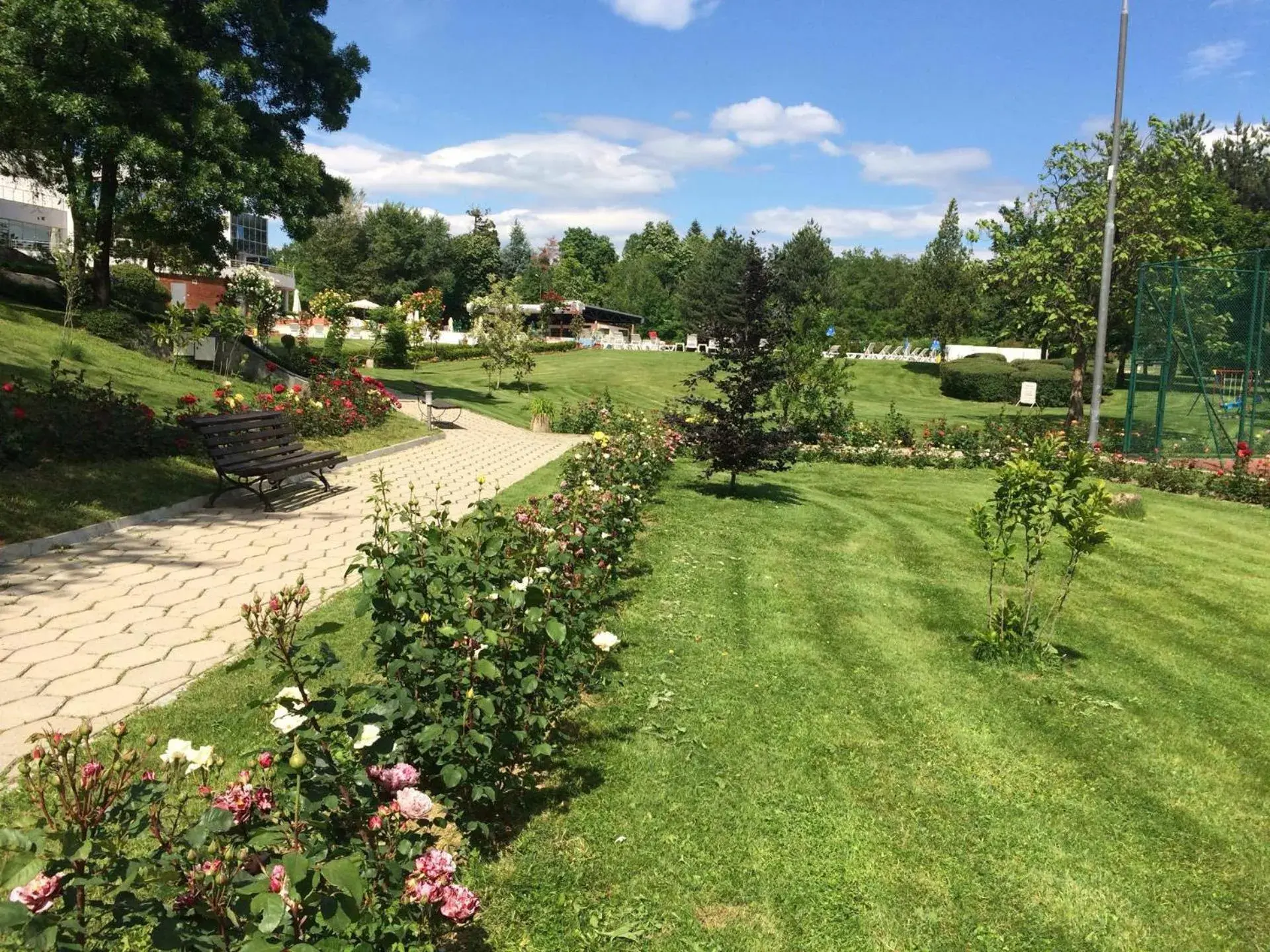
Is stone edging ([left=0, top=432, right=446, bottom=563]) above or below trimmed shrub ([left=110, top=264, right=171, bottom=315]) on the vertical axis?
below

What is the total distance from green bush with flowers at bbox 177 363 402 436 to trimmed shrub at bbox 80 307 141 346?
7.95 ft

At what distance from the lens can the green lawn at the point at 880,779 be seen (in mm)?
2871

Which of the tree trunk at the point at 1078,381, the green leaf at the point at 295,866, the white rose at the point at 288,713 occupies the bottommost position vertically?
the green leaf at the point at 295,866

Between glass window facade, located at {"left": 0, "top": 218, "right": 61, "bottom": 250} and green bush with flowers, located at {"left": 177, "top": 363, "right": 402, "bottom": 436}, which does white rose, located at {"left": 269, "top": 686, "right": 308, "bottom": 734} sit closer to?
green bush with flowers, located at {"left": 177, "top": 363, "right": 402, "bottom": 436}

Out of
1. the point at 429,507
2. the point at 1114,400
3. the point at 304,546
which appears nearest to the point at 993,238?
the point at 1114,400

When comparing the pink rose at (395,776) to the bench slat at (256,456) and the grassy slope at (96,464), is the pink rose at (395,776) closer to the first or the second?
the grassy slope at (96,464)

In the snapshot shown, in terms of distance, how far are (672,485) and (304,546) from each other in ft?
18.5

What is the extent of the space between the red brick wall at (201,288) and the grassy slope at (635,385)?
249 inches

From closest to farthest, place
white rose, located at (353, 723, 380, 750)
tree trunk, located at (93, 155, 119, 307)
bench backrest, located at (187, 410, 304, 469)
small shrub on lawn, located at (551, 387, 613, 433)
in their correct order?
white rose, located at (353, 723, 380, 750) < bench backrest, located at (187, 410, 304, 469) < tree trunk, located at (93, 155, 119, 307) < small shrub on lawn, located at (551, 387, 613, 433)

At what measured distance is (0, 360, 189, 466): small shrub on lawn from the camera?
7.78 metres

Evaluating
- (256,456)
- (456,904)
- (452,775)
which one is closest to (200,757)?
(456,904)

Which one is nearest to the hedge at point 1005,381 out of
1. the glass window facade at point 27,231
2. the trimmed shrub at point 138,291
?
the trimmed shrub at point 138,291

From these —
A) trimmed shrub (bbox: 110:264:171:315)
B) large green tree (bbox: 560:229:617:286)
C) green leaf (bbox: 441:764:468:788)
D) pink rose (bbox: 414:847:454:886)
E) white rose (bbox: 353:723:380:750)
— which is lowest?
green leaf (bbox: 441:764:468:788)

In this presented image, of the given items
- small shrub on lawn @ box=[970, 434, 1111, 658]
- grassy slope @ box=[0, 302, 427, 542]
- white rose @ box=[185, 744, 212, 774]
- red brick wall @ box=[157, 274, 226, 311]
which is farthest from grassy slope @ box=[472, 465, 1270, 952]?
red brick wall @ box=[157, 274, 226, 311]
